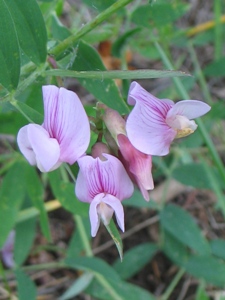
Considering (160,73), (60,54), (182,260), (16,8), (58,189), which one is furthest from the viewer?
(182,260)

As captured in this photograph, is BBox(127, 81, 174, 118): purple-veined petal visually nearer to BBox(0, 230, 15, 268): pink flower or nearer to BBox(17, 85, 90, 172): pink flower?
BBox(17, 85, 90, 172): pink flower

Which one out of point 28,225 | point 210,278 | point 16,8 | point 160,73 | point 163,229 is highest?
point 16,8

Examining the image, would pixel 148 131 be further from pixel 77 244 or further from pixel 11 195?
pixel 77 244

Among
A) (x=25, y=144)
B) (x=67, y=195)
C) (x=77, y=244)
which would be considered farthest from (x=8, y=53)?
(x=77, y=244)

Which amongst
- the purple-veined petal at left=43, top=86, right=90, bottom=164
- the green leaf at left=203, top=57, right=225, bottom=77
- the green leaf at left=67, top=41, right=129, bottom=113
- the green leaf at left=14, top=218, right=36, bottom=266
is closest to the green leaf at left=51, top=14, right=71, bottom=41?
the green leaf at left=67, top=41, right=129, bottom=113

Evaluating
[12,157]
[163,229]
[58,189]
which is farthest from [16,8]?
[163,229]

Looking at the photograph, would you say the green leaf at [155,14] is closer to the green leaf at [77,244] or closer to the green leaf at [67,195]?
the green leaf at [67,195]

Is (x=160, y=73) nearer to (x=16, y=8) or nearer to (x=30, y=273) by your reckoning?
(x=16, y=8)
